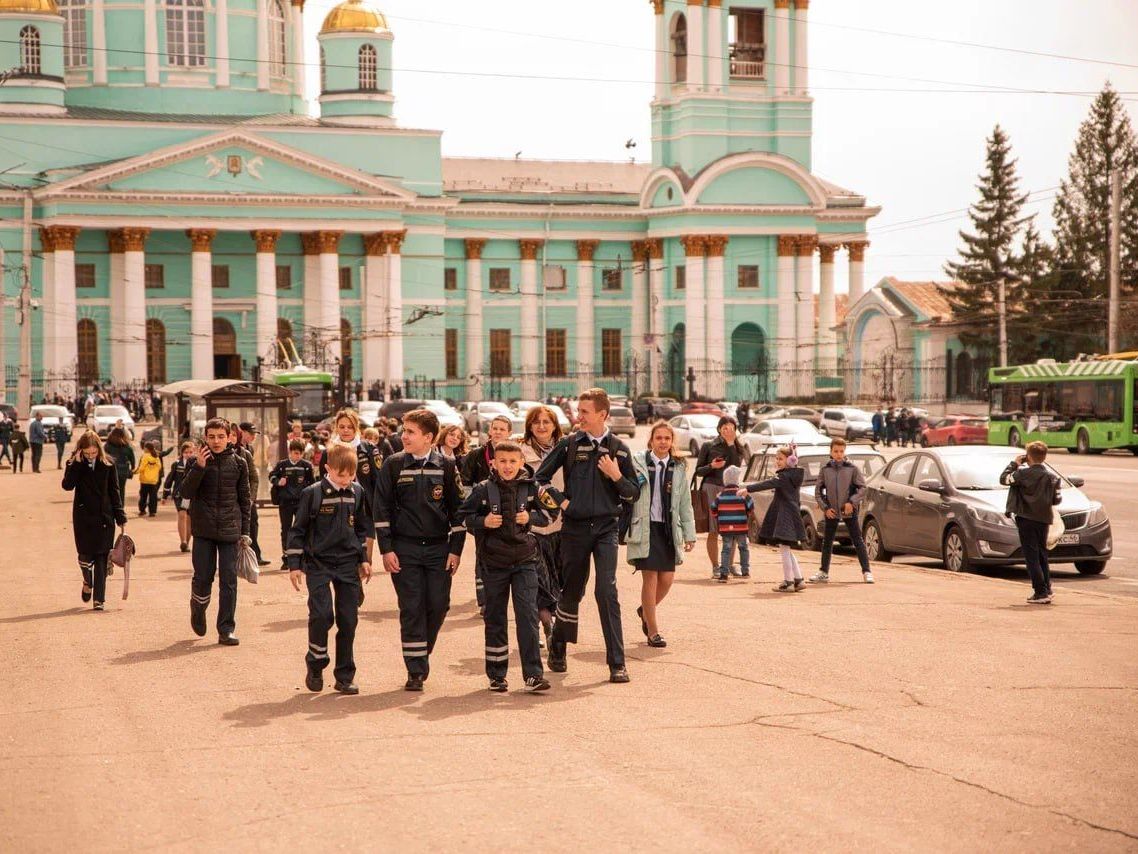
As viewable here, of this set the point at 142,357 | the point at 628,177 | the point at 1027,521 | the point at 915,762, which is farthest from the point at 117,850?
the point at 628,177

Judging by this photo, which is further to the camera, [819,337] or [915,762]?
[819,337]

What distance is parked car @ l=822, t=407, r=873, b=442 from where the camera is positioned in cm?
5884

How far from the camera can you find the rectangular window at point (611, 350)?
84.6 metres

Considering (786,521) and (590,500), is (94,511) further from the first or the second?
(786,521)

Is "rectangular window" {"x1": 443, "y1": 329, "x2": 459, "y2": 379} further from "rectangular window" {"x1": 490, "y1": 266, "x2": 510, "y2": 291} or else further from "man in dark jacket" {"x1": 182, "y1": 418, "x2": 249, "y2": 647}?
"man in dark jacket" {"x1": 182, "y1": 418, "x2": 249, "y2": 647}

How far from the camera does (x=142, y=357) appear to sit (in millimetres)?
72750

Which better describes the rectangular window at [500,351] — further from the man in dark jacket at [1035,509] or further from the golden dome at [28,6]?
the man in dark jacket at [1035,509]

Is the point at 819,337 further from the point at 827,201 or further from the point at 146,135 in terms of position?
the point at 146,135

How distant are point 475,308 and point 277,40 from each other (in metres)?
15.1

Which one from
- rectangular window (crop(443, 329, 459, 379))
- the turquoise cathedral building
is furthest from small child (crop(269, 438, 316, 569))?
rectangular window (crop(443, 329, 459, 379))

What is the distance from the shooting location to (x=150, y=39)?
76625 millimetres

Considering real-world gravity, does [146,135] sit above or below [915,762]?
above

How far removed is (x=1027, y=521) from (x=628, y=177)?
78670 mm

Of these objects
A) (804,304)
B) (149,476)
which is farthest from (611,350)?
(149,476)
